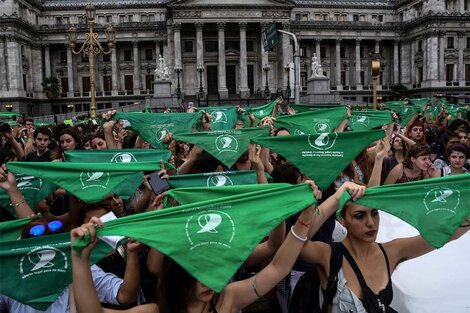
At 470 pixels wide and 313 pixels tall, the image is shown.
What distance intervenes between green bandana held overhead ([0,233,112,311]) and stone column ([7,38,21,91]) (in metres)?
68.5

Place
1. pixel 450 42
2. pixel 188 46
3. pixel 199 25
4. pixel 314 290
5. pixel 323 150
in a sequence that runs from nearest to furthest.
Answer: pixel 314 290 < pixel 323 150 < pixel 199 25 < pixel 188 46 < pixel 450 42

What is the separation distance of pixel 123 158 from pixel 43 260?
4.42 m

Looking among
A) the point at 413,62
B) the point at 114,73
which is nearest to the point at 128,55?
the point at 114,73

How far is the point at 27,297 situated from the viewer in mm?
3982

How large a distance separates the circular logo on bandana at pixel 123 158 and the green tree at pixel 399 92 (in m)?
70.9

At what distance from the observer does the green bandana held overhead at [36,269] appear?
396 cm

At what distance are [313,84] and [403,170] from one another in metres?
35.8

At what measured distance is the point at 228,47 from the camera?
70875 mm

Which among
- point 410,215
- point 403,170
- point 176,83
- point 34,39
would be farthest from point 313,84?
point 34,39

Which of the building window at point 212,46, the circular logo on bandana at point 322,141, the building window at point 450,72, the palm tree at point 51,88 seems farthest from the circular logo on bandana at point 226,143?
the building window at point 450,72

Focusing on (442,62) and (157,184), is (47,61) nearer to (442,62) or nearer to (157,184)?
(442,62)

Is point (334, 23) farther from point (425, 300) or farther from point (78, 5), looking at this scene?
point (425, 300)

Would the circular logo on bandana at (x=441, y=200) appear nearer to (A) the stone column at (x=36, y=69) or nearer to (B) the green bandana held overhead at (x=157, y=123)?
(B) the green bandana held overhead at (x=157, y=123)

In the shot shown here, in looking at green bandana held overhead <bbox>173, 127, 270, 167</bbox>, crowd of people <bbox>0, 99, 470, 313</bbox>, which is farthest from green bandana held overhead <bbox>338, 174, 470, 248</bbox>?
green bandana held overhead <bbox>173, 127, 270, 167</bbox>
